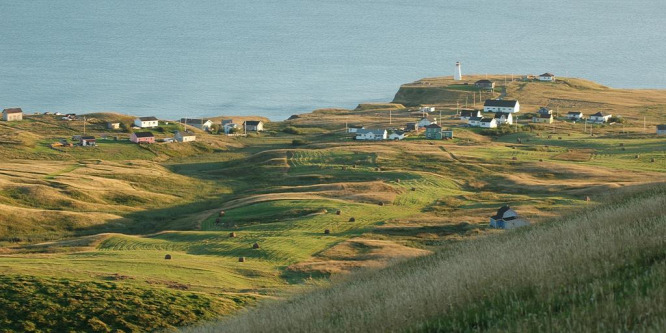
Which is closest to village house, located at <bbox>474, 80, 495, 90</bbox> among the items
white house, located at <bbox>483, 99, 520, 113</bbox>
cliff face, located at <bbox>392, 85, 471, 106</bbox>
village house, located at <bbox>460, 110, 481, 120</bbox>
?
cliff face, located at <bbox>392, 85, 471, 106</bbox>

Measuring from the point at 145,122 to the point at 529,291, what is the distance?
125 m

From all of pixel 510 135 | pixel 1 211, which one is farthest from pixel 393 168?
pixel 1 211

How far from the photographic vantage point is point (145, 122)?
440 ft

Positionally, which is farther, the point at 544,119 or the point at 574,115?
the point at 574,115

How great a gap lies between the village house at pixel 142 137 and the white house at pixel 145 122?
45.9 feet

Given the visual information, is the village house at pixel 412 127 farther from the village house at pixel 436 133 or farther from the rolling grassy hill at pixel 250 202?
the village house at pixel 436 133

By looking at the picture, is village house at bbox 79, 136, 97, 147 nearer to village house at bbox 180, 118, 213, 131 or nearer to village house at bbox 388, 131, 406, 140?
village house at bbox 180, 118, 213, 131

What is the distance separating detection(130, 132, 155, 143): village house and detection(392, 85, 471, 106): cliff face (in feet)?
239

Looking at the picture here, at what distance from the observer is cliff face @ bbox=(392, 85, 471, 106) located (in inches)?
6831

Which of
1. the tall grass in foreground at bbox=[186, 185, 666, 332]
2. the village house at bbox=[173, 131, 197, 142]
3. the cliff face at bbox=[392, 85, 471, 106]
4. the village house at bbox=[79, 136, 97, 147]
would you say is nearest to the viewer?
the tall grass in foreground at bbox=[186, 185, 666, 332]

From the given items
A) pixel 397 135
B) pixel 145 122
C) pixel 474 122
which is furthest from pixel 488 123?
pixel 145 122

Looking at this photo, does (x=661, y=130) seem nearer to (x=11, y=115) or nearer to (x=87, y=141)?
(x=87, y=141)

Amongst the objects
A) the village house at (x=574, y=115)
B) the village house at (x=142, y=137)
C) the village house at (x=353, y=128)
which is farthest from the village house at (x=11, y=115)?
the village house at (x=574, y=115)

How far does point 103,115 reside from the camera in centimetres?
14288
